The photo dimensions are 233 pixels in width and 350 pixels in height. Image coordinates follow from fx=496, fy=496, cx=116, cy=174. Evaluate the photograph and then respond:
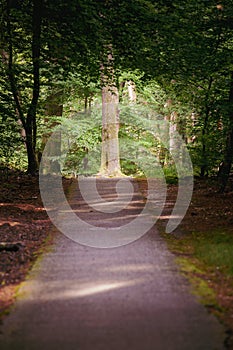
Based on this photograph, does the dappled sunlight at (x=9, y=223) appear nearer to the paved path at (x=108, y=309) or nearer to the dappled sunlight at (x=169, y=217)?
the paved path at (x=108, y=309)

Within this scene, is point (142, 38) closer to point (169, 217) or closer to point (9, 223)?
point (169, 217)

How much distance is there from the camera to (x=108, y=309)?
5.17 metres

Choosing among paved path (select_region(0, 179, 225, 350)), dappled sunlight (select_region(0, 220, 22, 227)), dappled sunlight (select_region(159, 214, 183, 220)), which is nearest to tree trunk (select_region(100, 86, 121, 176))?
dappled sunlight (select_region(159, 214, 183, 220))

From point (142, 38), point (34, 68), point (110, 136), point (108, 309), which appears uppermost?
point (142, 38)

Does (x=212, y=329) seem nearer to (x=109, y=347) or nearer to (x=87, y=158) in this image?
(x=109, y=347)

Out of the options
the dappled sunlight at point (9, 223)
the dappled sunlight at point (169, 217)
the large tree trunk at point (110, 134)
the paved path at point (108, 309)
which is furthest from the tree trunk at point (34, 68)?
the paved path at point (108, 309)

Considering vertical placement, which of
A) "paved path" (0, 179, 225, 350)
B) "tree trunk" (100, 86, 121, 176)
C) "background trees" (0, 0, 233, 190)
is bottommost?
"paved path" (0, 179, 225, 350)

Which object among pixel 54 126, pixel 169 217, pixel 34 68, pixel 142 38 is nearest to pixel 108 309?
pixel 169 217

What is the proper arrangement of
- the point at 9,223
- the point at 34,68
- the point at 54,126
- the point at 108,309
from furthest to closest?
the point at 54,126
the point at 34,68
the point at 9,223
the point at 108,309

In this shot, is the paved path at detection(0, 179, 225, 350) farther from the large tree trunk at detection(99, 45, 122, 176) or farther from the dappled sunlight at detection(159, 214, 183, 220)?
the large tree trunk at detection(99, 45, 122, 176)

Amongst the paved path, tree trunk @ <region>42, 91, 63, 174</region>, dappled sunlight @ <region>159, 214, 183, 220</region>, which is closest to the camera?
the paved path

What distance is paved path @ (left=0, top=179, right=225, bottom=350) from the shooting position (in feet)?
14.5

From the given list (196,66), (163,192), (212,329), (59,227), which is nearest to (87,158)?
(163,192)

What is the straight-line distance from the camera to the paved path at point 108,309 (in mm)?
4414
